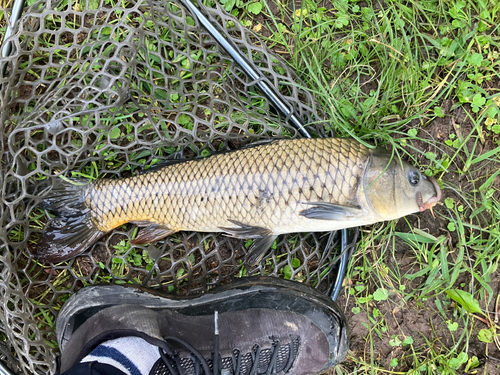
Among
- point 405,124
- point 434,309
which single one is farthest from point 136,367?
point 405,124

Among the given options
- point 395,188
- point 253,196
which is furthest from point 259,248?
point 395,188

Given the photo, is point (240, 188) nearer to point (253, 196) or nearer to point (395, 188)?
point (253, 196)

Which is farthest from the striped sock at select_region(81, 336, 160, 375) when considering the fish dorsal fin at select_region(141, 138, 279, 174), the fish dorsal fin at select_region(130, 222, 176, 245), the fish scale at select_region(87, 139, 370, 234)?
the fish dorsal fin at select_region(141, 138, 279, 174)

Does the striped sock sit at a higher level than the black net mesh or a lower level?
lower

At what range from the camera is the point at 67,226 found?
2.16 m

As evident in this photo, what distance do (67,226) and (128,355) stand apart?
818 mm

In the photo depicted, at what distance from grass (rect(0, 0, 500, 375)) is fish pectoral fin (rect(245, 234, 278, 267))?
0.46 feet

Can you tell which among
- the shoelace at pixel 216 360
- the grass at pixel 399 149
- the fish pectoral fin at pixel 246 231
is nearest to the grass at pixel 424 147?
the grass at pixel 399 149

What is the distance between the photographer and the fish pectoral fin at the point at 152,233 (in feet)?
6.97

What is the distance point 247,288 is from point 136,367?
67 centimetres

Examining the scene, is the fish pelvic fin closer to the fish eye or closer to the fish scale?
the fish scale

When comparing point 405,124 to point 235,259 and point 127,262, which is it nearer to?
point 235,259

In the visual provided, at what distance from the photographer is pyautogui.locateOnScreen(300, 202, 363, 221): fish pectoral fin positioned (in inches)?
74.2

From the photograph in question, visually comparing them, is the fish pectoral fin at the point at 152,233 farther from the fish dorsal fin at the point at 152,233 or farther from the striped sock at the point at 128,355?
the striped sock at the point at 128,355
